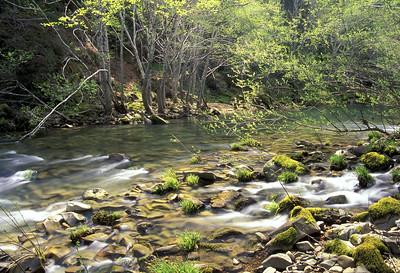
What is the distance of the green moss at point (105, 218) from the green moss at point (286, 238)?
338cm

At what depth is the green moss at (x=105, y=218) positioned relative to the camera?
8.00 meters

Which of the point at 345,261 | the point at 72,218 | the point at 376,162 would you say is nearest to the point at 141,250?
the point at 72,218

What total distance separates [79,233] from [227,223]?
2.90 metres

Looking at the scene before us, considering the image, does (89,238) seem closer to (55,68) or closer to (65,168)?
(65,168)

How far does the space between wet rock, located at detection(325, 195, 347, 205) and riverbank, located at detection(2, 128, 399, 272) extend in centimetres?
2

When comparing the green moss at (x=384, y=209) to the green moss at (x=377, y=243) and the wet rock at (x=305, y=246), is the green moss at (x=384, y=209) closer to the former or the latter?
the green moss at (x=377, y=243)

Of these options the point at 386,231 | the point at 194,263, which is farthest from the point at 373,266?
the point at 194,263

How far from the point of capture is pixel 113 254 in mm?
6621

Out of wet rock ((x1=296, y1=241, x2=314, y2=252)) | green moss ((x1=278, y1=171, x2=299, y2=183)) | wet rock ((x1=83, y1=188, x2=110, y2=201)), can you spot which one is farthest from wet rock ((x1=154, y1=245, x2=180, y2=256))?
green moss ((x1=278, y1=171, x2=299, y2=183))

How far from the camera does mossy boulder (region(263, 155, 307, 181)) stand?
35.9ft

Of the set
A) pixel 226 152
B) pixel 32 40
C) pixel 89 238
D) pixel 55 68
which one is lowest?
pixel 226 152

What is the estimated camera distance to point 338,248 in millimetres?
5805

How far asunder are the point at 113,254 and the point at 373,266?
13.3ft

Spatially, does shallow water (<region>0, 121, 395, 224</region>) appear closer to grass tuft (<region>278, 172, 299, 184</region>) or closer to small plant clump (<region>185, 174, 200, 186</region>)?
grass tuft (<region>278, 172, 299, 184</region>)
